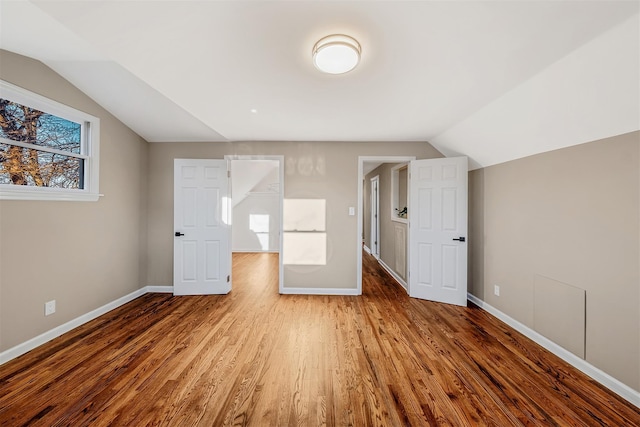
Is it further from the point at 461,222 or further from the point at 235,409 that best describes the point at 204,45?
the point at 461,222

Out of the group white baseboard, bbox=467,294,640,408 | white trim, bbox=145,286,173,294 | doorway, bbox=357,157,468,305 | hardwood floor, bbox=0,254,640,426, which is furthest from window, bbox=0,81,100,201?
white baseboard, bbox=467,294,640,408

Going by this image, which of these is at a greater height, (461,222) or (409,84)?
(409,84)

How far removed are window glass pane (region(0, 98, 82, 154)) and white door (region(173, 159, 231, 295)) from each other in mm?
1102

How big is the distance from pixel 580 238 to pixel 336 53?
240cm

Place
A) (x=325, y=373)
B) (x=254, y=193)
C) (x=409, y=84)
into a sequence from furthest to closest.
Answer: (x=254, y=193)
(x=409, y=84)
(x=325, y=373)

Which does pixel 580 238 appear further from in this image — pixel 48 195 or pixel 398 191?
pixel 48 195

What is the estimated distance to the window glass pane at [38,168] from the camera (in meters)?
2.17

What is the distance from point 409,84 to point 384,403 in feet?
7.75

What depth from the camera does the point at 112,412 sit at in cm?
159

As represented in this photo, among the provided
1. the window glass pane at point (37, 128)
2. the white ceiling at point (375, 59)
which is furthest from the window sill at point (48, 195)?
the white ceiling at point (375, 59)

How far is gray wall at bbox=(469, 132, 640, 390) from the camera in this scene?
1746 mm

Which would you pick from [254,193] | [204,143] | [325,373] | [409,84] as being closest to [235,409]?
[325,373]

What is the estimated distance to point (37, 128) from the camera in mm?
2400

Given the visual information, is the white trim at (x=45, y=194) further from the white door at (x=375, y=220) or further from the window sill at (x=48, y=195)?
the white door at (x=375, y=220)
